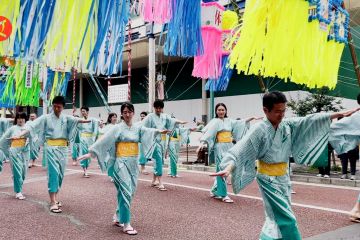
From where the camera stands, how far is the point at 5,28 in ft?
12.3

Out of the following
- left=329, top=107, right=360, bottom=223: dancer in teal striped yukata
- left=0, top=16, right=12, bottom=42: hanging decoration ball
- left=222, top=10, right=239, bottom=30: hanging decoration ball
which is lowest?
left=329, top=107, right=360, bottom=223: dancer in teal striped yukata

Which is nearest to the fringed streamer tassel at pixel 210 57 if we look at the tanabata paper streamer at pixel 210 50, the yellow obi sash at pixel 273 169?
the tanabata paper streamer at pixel 210 50

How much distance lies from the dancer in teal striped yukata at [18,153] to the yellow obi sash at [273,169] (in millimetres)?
5230

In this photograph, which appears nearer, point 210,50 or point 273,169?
point 273,169

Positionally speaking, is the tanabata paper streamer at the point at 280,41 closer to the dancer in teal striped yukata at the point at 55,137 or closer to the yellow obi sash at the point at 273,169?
the yellow obi sash at the point at 273,169

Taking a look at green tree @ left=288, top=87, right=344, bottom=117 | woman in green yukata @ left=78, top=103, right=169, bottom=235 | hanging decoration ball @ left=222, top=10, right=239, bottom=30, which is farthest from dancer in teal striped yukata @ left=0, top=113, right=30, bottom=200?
green tree @ left=288, top=87, right=344, bottom=117

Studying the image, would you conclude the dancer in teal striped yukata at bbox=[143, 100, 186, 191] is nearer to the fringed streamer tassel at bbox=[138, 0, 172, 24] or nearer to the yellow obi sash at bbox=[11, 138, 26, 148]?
the fringed streamer tassel at bbox=[138, 0, 172, 24]

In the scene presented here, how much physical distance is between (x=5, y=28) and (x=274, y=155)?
2779 mm

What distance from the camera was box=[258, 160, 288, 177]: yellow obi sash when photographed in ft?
10.8

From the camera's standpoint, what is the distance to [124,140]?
200 inches

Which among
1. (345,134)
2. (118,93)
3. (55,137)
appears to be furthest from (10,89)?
(345,134)

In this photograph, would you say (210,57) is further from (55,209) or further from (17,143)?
(55,209)

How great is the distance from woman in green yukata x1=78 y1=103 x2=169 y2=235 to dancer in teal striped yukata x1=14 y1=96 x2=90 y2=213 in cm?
130

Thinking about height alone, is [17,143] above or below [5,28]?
below
